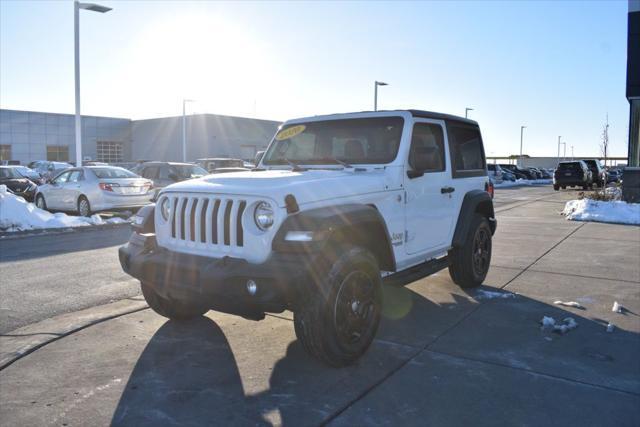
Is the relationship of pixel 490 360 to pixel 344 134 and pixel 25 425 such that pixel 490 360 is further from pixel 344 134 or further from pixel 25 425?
pixel 25 425

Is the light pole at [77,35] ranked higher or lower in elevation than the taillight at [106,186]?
higher

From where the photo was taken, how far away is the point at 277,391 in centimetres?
367

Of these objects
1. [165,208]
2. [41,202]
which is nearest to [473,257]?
[165,208]

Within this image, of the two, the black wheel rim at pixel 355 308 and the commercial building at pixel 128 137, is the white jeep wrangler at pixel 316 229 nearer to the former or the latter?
the black wheel rim at pixel 355 308

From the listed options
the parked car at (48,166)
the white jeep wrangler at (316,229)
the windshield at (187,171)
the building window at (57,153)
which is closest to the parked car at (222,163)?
the windshield at (187,171)

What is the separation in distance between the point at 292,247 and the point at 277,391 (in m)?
1.00

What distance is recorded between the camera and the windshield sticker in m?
5.68

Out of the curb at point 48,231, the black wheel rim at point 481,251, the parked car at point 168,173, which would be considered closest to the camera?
the black wheel rim at point 481,251

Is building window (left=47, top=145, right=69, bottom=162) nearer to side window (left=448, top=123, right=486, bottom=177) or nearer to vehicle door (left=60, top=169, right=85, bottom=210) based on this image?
vehicle door (left=60, top=169, right=85, bottom=210)

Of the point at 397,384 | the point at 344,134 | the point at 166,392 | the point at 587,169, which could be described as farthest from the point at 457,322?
the point at 587,169

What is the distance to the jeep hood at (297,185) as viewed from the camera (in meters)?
3.85

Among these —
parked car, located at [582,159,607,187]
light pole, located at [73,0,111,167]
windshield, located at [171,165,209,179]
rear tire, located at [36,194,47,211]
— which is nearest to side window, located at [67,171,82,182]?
rear tire, located at [36,194,47,211]

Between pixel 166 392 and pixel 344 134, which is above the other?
pixel 344 134

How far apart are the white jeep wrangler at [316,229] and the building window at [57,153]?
64.8 meters
